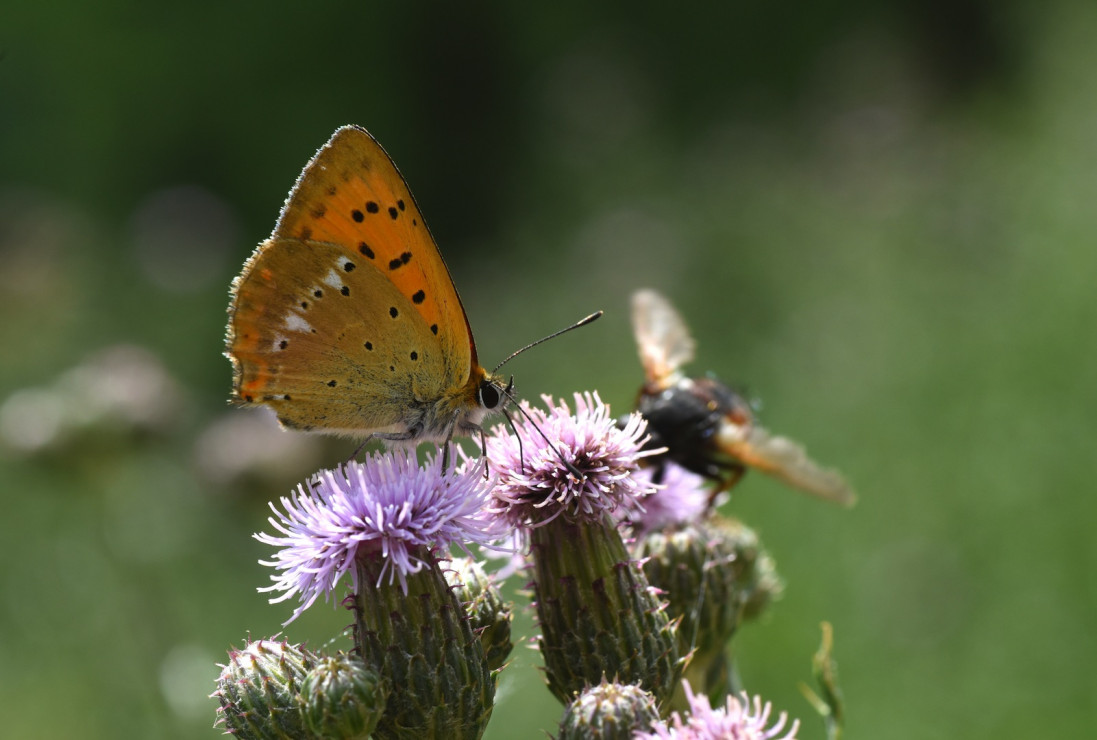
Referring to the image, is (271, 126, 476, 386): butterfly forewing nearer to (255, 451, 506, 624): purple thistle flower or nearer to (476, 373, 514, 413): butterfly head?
(476, 373, 514, 413): butterfly head

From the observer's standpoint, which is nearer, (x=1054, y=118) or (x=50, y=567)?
(x=50, y=567)

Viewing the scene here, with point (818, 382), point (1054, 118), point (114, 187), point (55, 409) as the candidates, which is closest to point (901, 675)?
point (818, 382)

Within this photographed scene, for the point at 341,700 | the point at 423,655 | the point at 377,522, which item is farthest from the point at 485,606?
the point at 341,700

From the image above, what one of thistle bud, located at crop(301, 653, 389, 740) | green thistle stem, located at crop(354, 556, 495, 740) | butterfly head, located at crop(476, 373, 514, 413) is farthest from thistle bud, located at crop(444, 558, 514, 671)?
butterfly head, located at crop(476, 373, 514, 413)

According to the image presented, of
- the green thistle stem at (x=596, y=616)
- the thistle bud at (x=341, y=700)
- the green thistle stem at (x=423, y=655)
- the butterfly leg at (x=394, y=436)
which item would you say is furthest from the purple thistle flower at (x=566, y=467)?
the thistle bud at (x=341, y=700)

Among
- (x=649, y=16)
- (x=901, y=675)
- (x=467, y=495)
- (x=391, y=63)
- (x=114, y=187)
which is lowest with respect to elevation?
(x=467, y=495)

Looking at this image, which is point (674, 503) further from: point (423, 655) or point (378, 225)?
point (378, 225)

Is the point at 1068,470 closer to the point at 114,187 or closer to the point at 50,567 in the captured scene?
the point at 50,567
